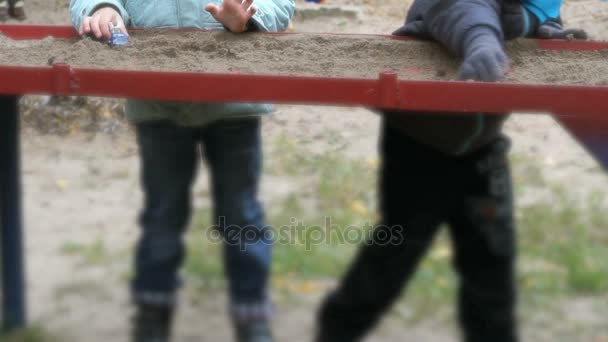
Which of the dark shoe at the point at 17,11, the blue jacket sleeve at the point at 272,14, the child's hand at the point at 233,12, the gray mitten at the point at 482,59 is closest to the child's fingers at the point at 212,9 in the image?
the child's hand at the point at 233,12

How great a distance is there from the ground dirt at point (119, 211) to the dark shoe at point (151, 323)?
29 cm

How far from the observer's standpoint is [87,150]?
3.38 metres

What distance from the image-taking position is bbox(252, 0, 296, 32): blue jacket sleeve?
1.87m

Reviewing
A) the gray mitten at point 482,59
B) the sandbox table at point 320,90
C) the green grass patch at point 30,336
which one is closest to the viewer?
the sandbox table at point 320,90

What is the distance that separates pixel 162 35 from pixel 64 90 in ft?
1.37

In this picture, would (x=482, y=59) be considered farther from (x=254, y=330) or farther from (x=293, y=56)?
(x=254, y=330)

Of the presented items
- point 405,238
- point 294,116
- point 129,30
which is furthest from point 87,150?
point 405,238

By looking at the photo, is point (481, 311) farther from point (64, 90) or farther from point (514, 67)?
point (64, 90)

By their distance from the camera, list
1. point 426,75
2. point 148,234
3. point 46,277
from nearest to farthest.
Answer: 1. point 426,75
2. point 148,234
3. point 46,277

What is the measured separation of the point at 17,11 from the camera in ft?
14.9

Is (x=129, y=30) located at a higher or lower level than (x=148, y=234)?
higher

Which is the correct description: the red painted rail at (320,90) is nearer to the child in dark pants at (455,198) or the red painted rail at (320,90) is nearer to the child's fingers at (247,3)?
the child in dark pants at (455,198)

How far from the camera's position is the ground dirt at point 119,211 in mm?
2262

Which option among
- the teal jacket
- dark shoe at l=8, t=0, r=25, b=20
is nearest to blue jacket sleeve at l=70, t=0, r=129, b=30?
the teal jacket
